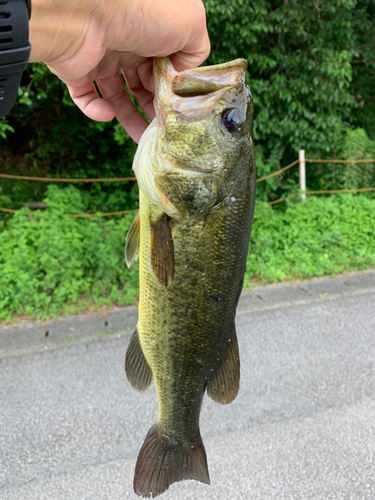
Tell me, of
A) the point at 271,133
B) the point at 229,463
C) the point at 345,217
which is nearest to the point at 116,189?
the point at 271,133

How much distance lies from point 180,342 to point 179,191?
64 centimetres

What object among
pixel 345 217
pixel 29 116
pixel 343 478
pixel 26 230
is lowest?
pixel 345 217

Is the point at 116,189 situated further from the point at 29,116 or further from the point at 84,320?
the point at 84,320

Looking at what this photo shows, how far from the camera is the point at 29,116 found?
25.5ft

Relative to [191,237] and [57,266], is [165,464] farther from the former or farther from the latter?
[57,266]

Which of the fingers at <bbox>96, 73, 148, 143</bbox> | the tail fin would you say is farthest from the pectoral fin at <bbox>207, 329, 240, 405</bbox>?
the fingers at <bbox>96, 73, 148, 143</bbox>

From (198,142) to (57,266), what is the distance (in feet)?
11.5

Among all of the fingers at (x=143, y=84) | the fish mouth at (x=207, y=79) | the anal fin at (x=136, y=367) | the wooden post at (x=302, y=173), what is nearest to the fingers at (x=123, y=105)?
the fingers at (x=143, y=84)

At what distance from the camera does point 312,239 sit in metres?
5.88

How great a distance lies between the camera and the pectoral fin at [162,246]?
1.40 m

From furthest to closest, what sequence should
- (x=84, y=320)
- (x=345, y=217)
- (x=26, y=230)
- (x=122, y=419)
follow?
1. (x=345, y=217)
2. (x=26, y=230)
3. (x=84, y=320)
4. (x=122, y=419)

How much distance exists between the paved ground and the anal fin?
135 centimetres

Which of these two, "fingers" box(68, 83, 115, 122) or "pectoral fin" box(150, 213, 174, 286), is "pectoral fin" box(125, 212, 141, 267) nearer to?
"pectoral fin" box(150, 213, 174, 286)

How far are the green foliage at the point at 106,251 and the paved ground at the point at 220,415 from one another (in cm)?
40
